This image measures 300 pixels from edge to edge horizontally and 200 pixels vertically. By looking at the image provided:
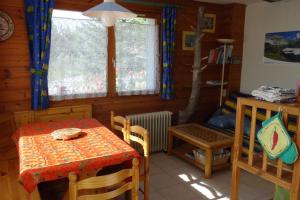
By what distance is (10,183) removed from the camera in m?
2.34

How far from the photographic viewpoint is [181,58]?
402 centimetres

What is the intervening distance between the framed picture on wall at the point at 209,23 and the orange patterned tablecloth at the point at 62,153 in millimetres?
2619

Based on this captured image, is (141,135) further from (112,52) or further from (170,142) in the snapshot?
(112,52)

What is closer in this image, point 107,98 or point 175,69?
point 107,98

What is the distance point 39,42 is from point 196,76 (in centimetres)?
213

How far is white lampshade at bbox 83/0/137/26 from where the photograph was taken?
5.80 feet

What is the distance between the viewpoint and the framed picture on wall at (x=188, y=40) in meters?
3.96

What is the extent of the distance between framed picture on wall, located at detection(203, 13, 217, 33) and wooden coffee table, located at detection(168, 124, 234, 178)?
157 centimetres

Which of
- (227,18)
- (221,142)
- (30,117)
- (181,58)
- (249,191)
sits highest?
(227,18)

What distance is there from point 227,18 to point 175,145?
7.40 feet

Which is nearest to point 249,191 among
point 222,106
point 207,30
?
point 222,106

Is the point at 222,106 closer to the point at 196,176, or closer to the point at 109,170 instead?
the point at 196,176

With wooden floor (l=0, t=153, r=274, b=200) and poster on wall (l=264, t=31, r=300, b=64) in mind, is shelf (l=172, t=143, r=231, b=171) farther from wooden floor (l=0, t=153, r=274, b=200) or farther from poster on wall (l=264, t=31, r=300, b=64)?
poster on wall (l=264, t=31, r=300, b=64)

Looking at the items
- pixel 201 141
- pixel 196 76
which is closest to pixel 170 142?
pixel 201 141
